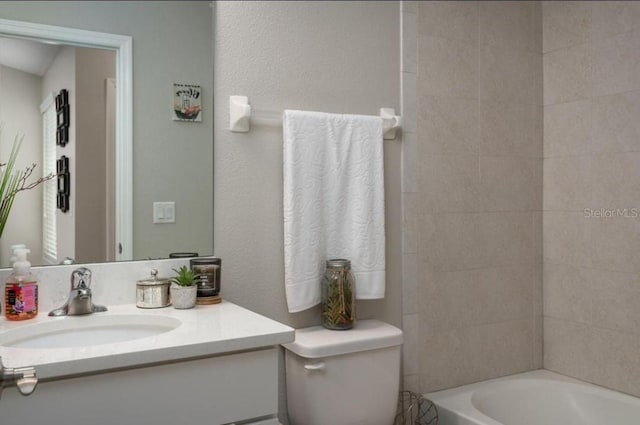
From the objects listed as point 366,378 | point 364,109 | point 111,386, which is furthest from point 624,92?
point 111,386

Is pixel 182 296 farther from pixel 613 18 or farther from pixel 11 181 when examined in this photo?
pixel 613 18

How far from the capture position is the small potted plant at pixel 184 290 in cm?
158

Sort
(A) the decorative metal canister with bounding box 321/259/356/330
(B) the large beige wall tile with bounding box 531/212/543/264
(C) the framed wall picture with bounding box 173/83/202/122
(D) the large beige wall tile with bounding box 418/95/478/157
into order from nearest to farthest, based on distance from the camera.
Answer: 1. (C) the framed wall picture with bounding box 173/83/202/122
2. (A) the decorative metal canister with bounding box 321/259/356/330
3. (D) the large beige wall tile with bounding box 418/95/478/157
4. (B) the large beige wall tile with bounding box 531/212/543/264

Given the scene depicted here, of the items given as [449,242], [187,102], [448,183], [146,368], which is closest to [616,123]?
[448,183]

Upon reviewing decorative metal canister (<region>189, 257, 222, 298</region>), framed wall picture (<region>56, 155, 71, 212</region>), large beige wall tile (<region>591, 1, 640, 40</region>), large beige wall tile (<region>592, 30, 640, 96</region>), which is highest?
large beige wall tile (<region>591, 1, 640, 40</region>)

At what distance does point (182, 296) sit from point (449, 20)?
1.52 m

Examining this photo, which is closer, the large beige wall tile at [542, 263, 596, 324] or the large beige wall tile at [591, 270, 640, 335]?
the large beige wall tile at [591, 270, 640, 335]

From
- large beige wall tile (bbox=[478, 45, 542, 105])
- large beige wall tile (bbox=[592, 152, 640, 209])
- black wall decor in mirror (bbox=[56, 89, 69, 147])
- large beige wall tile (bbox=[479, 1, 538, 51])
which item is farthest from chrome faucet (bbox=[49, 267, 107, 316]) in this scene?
large beige wall tile (bbox=[592, 152, 640, 209])

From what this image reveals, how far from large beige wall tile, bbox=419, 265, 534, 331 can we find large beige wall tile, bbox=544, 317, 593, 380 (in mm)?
123

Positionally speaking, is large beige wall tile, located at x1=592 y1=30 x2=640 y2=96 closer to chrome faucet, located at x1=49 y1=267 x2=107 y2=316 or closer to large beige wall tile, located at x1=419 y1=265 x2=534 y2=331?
large beige wall tile, located at x1=419 y1=265 x2=534 y2=331

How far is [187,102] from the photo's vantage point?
5.70ft

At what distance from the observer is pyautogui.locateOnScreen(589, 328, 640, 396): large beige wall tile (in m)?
2.12

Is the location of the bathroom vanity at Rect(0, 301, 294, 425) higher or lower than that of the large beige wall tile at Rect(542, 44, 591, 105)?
lower

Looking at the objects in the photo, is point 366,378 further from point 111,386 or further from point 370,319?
point 111,386
